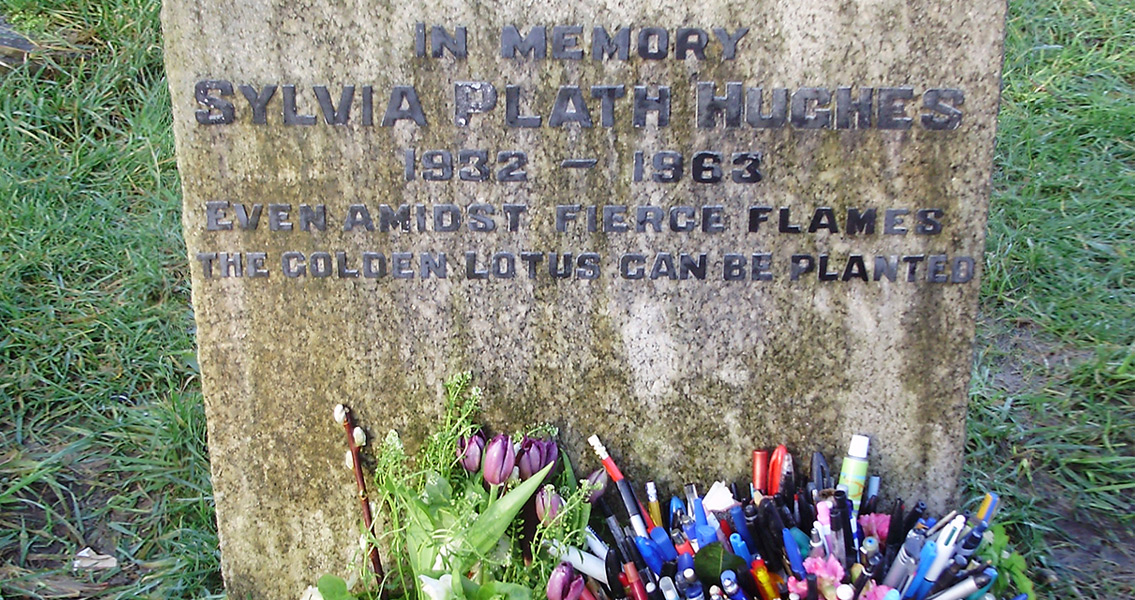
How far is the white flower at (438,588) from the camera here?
1545 millimetres

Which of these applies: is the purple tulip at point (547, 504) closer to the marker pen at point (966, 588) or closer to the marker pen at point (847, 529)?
the marker pen at point (847, 529)

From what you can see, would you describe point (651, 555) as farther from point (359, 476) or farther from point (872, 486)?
point (359, 476)

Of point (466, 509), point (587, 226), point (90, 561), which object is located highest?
point (587, 226)

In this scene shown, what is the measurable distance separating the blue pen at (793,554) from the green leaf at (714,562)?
102 mm

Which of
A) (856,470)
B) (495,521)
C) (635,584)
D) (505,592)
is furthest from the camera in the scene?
(856,470)

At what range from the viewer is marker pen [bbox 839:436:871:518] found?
1838 mm

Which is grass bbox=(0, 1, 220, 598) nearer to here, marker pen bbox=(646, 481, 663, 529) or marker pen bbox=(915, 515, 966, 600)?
marker pen bbox=(646, 481, 663, 529)

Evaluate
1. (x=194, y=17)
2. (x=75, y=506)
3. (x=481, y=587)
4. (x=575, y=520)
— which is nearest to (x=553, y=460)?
(x=575, y=520)

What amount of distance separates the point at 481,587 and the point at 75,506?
136 centimetres

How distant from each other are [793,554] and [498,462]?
59 cm

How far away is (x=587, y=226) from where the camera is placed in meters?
1.81

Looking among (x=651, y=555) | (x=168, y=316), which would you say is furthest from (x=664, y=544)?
(x=168, y=316)

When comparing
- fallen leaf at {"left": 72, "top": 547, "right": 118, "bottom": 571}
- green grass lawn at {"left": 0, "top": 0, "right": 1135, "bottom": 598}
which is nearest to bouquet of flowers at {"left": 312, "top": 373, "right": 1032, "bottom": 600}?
green grass lawn at {"left": 0, "top": 0, "right": 1135, "bottom": 598}

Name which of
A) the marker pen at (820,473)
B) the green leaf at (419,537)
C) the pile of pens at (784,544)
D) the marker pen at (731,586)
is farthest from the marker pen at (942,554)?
the green leaf at (419,537)
